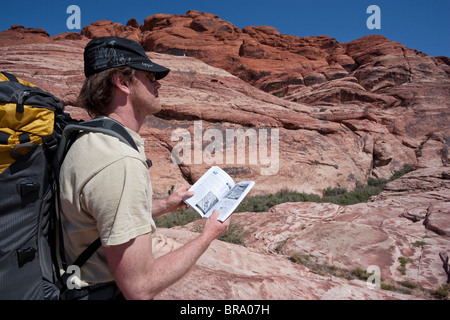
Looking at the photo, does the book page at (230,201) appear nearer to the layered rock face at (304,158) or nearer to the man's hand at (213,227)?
the man's hand at (213,227)

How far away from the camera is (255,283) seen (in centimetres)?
252

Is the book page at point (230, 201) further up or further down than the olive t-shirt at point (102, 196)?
further down

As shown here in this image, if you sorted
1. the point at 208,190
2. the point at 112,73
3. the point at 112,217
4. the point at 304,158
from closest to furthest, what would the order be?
the point at 112,217 → the point at 112,73 → the point at 208,190 → the point at 304,158

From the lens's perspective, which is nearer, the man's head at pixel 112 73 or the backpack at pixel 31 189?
the backpack at pixel 31 189

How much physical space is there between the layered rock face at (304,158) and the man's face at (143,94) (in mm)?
1628

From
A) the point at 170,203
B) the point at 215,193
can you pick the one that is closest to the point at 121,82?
the point at 170,203

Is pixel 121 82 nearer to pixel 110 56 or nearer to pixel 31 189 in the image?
pixel 110 56

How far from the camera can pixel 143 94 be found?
162 cm

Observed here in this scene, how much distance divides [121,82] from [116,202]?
0.79m

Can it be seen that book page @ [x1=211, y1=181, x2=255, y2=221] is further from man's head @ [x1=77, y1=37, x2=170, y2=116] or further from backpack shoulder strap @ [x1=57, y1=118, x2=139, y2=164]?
man's head @ [x1=77, y1=37, x2=170, y2=116]

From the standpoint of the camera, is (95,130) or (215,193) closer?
(95,130)

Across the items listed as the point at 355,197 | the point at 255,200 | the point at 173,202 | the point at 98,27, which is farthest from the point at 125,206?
the point at 98,27

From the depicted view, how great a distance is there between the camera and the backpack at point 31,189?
1108mm

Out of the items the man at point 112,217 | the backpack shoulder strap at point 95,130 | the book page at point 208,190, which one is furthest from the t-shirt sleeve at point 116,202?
the book page at point 208,190
